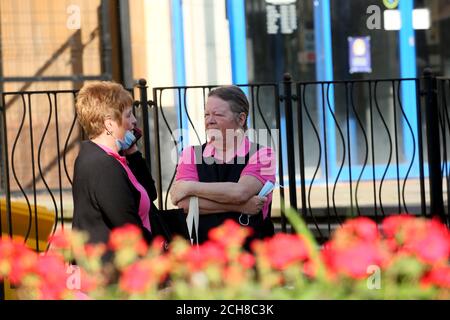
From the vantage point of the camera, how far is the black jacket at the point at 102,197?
3557 mm

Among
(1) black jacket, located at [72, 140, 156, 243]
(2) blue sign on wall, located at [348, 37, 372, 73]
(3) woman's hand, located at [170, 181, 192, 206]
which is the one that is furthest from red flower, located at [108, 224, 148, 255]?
(2) blue sign on wall, located at [348, 37, 372, 73]

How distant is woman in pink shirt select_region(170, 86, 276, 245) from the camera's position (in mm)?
4207

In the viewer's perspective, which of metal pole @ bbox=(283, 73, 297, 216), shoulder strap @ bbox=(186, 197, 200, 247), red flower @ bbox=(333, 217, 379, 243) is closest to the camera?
red flower @ bbox=(333, 217, 379, 243)

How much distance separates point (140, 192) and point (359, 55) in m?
5.79

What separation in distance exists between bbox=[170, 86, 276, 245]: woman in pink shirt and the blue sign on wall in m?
5.06

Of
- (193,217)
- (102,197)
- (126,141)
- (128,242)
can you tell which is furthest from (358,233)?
(193,217)

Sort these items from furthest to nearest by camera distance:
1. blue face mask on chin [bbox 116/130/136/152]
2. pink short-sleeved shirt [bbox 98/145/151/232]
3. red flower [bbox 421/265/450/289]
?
blue face mask on chin [bbox 116/130/136/152] → pink short-sleeved shirt [bbox 98/145/151/232] → red flower [bbox 421/265/450/289]

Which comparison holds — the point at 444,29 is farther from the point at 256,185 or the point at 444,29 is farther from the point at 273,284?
the point at 273,284

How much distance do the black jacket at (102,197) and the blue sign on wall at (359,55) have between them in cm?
583

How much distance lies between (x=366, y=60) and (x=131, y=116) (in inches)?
223

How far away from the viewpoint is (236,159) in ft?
14.1

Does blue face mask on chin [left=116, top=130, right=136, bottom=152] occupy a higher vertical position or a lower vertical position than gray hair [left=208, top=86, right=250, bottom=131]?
lower

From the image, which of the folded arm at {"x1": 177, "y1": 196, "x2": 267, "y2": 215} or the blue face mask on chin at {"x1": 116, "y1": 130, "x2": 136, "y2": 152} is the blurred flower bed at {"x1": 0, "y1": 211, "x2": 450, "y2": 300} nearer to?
the blue face mask on chin at {"x1": 116, "y1": 130, "x2": 136, "y2": 152}
